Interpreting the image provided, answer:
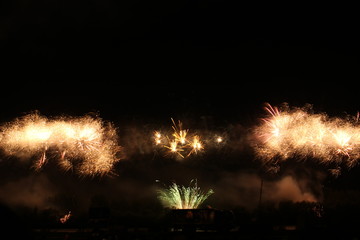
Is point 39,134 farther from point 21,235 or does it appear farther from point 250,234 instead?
point 21,235

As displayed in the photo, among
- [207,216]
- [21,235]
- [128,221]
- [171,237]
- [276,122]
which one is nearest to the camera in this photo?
[21,235]

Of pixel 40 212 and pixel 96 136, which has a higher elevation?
pixel 96 136

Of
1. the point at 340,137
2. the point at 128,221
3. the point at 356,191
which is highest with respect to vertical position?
the point at 340,137

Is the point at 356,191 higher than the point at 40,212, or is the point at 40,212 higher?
the point at 356,191

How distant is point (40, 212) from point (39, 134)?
83.6ft

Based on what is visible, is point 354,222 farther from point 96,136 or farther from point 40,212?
point 40,212

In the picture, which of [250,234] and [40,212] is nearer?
[250,234]

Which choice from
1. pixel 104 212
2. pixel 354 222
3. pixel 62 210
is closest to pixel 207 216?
pixel 104 212

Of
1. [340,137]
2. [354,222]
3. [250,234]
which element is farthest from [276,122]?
[250,234]

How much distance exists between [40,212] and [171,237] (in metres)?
36.8

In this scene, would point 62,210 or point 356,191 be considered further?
point 62,210

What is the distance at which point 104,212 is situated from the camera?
22625 mm

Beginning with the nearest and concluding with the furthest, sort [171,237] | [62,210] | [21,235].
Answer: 1. [21,235]
2. [171,237]
3. [62,210]

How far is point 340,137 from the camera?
2622 cm
